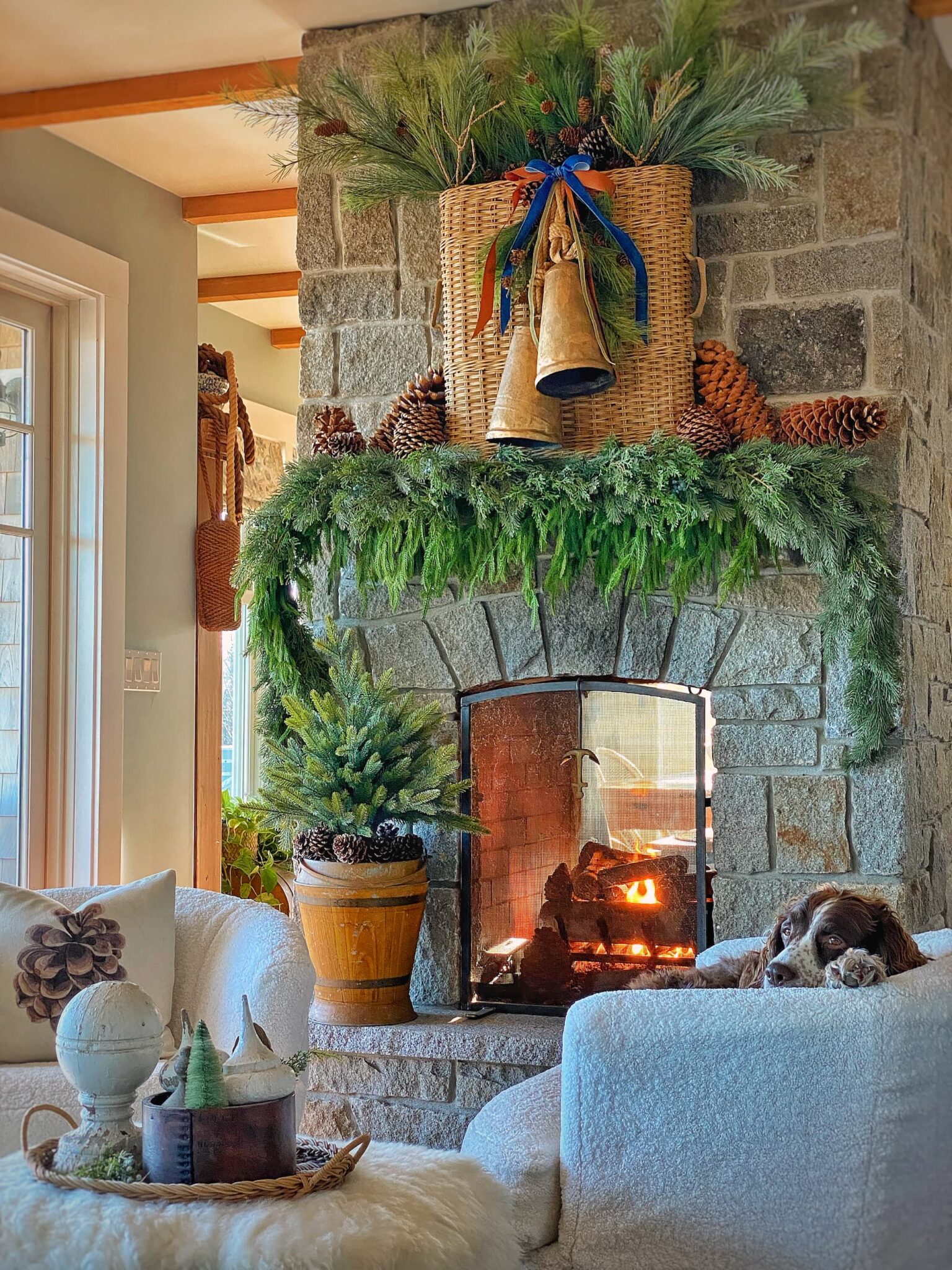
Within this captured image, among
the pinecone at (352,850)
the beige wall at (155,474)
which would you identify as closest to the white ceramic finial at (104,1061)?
the pinecone at (352,850)

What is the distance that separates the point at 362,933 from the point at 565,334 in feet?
4.48

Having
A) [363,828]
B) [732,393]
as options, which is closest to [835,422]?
[732,393]

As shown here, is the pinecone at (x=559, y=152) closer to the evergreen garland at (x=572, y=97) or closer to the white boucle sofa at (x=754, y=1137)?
the evergreen garland at (x=572, y=97)

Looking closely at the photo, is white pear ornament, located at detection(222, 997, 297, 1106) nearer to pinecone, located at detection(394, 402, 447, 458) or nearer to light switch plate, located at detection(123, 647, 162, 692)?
pinecone, located at detection(394, 402, 447, 458)

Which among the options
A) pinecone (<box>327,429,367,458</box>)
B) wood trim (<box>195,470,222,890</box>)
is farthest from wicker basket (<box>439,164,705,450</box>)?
wood trim (<box>195,470,222,890</box>)

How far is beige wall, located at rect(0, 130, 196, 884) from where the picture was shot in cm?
417

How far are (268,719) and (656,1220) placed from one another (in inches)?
73.1

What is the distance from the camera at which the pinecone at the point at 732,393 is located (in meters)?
2.99

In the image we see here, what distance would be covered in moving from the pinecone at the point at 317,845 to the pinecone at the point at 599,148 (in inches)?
62.6

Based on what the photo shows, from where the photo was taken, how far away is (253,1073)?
149cm

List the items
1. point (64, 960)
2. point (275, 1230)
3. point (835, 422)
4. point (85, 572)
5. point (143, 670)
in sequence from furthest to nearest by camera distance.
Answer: point (143, 670) → point (85, 572) → point (835, 422) → point (64, 960) → point (275, 1230)

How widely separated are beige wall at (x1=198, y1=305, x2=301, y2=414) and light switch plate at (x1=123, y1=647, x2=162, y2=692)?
1743 mm

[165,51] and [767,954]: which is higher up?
[165,51]

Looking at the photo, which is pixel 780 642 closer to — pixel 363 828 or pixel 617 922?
pixel 617 922
